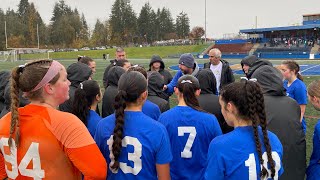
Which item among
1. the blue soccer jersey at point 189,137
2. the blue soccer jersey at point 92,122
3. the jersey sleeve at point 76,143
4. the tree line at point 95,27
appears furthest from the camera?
the tree line at point 95,27

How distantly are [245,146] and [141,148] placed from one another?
2.46 feet

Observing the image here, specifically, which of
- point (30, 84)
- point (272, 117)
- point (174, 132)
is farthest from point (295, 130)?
point (30, 84)

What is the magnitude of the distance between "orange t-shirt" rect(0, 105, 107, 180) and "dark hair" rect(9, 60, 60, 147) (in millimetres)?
53

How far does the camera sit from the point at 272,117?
311cm

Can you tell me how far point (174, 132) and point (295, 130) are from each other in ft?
3.93

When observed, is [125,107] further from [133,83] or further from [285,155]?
[285,155]

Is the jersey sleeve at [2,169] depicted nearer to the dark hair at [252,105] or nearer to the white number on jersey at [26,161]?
the white number on jersey at [26,161]

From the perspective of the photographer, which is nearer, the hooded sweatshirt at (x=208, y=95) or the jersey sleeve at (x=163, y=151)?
the jersey sleeve at (x=163, y=151)

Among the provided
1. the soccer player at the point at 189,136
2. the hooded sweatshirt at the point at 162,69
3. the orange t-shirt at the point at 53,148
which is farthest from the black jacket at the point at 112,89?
the orange t-shirt at the point at 53,148

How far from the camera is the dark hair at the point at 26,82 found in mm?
2037

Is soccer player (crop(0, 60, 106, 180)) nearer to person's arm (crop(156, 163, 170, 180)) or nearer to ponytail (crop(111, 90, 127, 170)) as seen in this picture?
ponytail (crop(111, 90, 127, 170))

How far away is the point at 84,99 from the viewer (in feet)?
10.9

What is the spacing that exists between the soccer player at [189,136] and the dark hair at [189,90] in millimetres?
34

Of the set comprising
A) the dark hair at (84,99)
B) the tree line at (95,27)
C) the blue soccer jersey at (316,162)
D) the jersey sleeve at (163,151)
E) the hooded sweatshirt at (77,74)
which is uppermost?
the tree line at (95,27)
